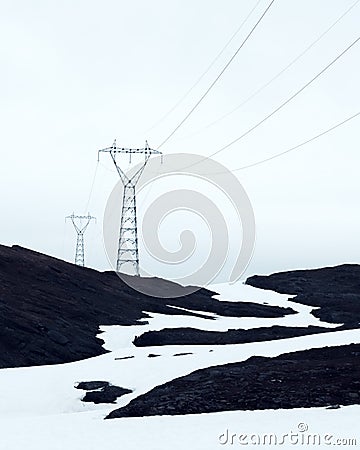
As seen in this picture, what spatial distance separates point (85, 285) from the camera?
242ft

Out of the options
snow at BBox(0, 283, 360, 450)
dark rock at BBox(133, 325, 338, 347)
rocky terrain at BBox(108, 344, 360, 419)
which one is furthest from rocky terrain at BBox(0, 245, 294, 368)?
rocky terrain at BBox(108, 344, 360, 419)

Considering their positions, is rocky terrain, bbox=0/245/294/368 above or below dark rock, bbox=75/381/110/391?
above

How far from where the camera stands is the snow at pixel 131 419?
2077 cm

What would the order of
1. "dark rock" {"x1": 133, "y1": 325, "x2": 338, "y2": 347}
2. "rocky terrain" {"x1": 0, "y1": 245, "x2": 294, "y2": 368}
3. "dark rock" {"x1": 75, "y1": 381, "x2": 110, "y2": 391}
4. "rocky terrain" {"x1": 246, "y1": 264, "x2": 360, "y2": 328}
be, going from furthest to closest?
"rocky terrain" {"x1": 246, "y1": 264, "x2": 360, "y2": 328}
"dark rock" {"x1": 133, "y1": 325, "x2": 338, "y2": 347}
"rocky terrain" {"x1": 0, "y1": 245, "x2": 294, "y2": 368}
"dark rock" {"x1": 75, "y1": 381, "x2": 110, "y2": 391}

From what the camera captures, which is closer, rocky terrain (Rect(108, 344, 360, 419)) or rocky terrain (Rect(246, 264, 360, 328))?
rocky terrain (Rect(108, 344, 360, 419))

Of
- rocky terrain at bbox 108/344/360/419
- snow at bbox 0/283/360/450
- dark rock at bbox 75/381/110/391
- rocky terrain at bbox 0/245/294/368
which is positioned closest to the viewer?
snow at bbox 0/283/360/450

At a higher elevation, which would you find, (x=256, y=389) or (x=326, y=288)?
(x=326, y=288)

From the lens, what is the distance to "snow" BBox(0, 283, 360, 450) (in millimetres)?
20766

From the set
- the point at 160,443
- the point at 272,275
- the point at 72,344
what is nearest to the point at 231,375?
the point at 160,443

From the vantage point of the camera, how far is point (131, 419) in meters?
24.4

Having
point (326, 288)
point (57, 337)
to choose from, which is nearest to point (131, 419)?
point (57, 337)

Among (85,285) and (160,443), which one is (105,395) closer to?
(160,443)

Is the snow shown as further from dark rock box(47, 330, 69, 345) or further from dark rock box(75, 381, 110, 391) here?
dark rock box(47, 330, 69, 345)

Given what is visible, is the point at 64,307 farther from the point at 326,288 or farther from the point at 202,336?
the point at 326,288
